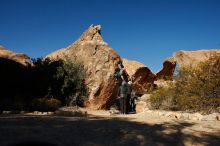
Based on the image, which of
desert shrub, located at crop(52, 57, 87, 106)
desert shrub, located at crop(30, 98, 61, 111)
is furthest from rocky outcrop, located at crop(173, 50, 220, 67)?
desert shrub, located at crop(30, 98, 61, 111)

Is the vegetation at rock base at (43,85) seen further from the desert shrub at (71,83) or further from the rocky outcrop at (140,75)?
the rocky outcrop at (140,75)

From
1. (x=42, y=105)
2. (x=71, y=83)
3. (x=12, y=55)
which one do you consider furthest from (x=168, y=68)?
(x=42, y=105)

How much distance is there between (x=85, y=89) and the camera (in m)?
20.1

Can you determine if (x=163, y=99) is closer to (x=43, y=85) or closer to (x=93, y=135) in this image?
(x=43, y=85)

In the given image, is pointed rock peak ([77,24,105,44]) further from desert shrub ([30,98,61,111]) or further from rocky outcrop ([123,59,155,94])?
desert shrub ([30,98,61,111])

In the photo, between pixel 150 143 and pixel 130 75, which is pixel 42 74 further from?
pixel 150 143

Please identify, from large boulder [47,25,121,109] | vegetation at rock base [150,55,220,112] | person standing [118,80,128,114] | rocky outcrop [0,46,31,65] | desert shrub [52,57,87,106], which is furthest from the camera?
rocky outcrop [0,46,31,65]

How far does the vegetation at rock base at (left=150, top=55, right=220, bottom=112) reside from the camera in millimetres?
14571

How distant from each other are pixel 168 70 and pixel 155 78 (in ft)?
4.17

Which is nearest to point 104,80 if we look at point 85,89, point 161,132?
point 85,89

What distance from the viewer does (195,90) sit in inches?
607

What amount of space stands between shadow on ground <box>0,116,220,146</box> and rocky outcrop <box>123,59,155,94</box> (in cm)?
1846

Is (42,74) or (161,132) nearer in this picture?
(161,132)

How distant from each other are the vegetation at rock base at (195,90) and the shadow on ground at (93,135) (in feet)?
19.7
